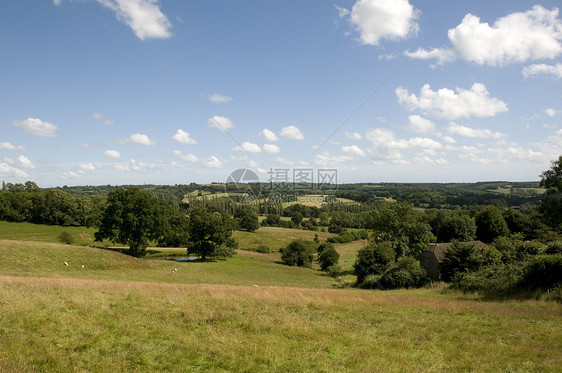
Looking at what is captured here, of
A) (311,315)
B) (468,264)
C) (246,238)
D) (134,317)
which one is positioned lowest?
(246,238)

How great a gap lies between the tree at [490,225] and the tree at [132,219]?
224ft

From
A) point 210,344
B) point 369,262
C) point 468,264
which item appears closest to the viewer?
point 210,344

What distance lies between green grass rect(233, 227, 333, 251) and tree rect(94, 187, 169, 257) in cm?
3359

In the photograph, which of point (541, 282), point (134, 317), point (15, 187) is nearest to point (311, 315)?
point (134, 317)

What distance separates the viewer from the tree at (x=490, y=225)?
220ft

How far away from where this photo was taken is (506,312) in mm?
14469

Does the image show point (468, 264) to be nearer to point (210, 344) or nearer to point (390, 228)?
point (390, 228)

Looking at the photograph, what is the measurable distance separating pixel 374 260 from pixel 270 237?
5249cm

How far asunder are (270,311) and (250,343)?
405cm

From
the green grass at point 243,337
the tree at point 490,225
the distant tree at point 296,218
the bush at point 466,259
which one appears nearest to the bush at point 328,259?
the bush at point 466,259

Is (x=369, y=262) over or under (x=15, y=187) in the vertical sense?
under

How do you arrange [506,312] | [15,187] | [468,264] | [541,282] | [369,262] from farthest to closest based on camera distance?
[15,187]
[369,262]
[468,264]
[541,282]
[506,312]

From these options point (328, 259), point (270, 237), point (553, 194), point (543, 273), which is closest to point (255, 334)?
point (543, 273)

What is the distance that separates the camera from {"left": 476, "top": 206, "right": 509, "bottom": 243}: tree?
220ft
